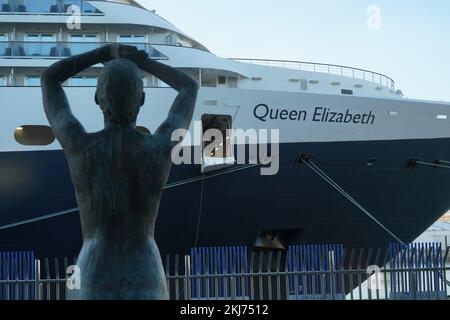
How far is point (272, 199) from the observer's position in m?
16.5

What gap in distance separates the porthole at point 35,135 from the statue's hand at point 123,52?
456 inches

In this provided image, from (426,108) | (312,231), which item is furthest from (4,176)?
(426,108)

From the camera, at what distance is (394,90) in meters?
21.6

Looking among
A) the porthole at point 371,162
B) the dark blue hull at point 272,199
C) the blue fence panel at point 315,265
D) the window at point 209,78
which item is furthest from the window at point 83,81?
the porthole at point 371,162

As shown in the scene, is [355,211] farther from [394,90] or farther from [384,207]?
[394,90]

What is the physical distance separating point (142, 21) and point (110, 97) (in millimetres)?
14452

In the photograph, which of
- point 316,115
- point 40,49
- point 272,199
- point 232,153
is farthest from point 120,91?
point 40,49

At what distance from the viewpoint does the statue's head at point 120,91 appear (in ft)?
14.1

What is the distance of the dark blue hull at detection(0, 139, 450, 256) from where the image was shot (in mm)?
15445

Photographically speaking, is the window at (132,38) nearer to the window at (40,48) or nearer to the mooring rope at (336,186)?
the window at (40,48)

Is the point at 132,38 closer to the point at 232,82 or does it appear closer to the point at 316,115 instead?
the point at 232,82

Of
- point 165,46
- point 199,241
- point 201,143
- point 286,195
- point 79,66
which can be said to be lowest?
point 199,241

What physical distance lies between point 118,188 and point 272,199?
40.9 feet

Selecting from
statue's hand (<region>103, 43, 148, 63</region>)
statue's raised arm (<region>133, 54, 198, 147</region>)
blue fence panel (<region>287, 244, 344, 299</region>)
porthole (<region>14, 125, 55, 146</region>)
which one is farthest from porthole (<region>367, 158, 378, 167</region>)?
statue's hand (<region>103, 43, 148, 63</region>)
